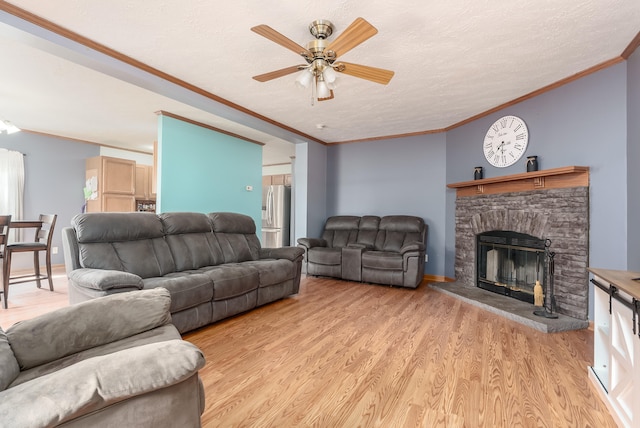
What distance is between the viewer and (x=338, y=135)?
5375 mm

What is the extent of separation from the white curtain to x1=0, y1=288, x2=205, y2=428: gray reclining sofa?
215 inches

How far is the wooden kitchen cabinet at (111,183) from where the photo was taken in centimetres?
554

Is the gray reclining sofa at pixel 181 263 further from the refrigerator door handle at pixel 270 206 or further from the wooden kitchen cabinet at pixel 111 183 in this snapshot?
the refrigerator door handle at pixel 270 206

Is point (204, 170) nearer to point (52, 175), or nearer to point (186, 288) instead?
point (186, 288)

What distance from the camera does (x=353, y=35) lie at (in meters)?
1.87

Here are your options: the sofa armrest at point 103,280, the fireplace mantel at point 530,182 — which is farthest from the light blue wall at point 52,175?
the fireplace mantel at point 530,182

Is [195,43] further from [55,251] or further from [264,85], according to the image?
[55,251]

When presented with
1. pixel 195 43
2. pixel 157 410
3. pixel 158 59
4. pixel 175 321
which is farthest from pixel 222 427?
pixel 158 59

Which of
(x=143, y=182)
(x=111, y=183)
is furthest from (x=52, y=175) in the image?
(x=143, y=182)

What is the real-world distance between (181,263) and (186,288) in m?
0.70

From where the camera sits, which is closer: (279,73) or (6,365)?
(6,365)

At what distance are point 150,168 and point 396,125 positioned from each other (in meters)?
5.27

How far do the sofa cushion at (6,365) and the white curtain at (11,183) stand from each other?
18.3ft

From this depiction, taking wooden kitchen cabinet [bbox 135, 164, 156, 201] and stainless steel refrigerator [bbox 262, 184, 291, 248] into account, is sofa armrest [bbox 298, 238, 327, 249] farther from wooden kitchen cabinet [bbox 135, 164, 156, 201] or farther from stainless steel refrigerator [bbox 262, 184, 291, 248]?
wooden kitchen cabinet [bbox 135, 164, 156, 201]
